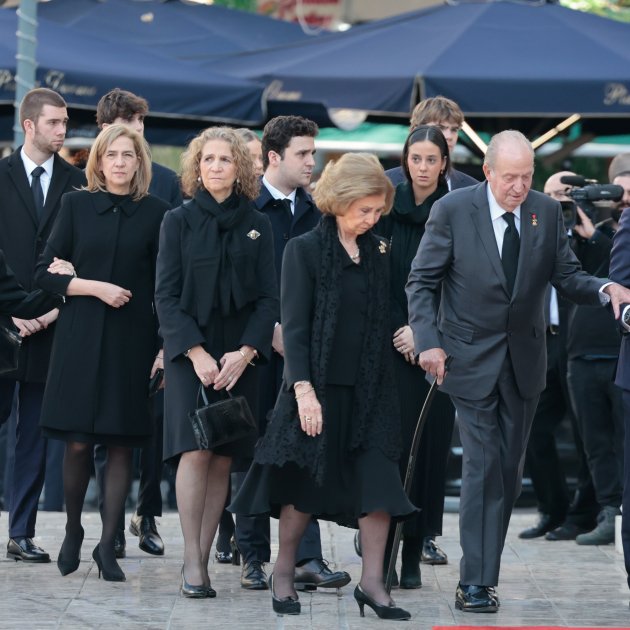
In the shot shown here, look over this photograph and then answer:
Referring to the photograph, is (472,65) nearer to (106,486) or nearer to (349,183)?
(349,183)

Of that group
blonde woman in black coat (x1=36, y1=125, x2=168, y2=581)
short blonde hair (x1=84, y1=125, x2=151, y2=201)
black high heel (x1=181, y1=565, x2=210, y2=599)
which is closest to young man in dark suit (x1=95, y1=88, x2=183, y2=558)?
short blonde hair (x1=84, y1=125, x2=151, y2=201)

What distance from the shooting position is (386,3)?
23.9 metres

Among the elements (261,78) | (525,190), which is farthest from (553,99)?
(525,190)

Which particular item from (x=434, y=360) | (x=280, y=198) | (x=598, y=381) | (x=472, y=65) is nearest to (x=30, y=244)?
(x=280, y=198)

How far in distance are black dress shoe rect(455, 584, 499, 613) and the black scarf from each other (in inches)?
63.8

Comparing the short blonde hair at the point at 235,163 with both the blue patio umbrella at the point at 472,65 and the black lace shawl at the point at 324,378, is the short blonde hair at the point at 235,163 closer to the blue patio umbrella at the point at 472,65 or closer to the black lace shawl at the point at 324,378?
the black lace shawl at the point at 324,378

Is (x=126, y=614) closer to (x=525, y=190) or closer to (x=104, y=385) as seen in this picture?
(x=104, y=385)

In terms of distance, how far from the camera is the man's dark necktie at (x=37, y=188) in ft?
27.6

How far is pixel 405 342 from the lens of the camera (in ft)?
24.9

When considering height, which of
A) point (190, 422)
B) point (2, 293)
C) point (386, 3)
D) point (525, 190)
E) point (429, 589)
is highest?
point (386, 3)

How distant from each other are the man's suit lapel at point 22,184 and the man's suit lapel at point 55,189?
0.05 metres

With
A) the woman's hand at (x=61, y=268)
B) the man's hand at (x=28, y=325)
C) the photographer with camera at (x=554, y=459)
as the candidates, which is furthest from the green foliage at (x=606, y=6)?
the woman's hand at (x=61, y=268)

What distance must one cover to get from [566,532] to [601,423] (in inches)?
27.4

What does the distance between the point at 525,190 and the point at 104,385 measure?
2177 millimetres
